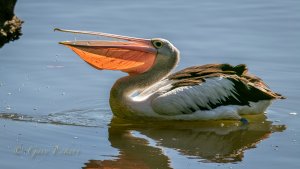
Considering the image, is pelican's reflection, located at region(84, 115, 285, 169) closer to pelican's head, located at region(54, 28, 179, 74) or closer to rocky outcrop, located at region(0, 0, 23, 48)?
pelican's head, located at region(54, 28, 179, 74)

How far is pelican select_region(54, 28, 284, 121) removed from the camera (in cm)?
962

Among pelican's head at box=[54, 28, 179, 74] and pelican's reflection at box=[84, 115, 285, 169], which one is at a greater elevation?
pelican's head at box=[54, 28, 179, 74]

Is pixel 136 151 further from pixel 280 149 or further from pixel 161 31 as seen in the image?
pixel 161 31

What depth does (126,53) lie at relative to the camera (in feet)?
32.1

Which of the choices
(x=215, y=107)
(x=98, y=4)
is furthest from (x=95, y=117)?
(x=98, y=4)

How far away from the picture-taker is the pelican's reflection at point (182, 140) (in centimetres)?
836

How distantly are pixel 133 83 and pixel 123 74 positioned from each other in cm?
108

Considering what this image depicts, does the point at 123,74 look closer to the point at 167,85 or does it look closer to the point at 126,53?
the point at 126,53

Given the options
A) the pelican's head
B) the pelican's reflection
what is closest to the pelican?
the pelican's head

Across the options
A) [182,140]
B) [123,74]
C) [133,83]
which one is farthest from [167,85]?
[123,74]

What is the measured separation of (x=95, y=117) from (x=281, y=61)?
251 cm

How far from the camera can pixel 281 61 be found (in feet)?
36.1

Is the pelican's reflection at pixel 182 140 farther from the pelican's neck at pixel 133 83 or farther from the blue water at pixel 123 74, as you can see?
the pelican's neck at pixel 133 83

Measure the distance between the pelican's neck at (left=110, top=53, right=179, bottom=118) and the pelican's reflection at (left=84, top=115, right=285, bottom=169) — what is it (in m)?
0.15
